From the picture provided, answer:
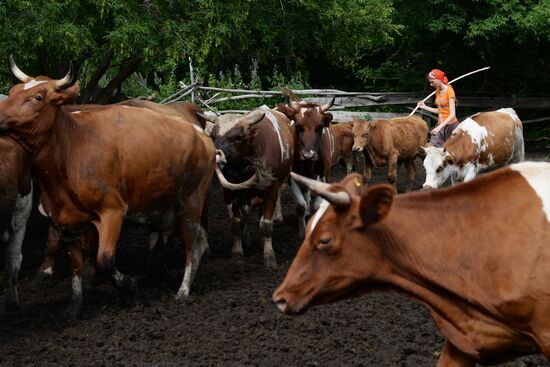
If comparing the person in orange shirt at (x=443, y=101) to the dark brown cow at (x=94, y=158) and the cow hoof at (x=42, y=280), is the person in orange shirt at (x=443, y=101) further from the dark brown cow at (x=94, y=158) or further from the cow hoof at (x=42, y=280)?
the cow hoof at (x=42, y=280)

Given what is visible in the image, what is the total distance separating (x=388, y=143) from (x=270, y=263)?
276 inches

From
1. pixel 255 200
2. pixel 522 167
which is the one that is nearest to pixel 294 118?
pixel 255 200

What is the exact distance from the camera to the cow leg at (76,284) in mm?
7750

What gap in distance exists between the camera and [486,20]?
65.7ft

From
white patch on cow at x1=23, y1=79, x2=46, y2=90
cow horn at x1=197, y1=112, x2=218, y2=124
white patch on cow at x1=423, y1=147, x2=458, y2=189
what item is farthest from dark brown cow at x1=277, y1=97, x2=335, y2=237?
white patch on cow at x1=23, y1=79, x2=46, y2=90

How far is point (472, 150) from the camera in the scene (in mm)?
12695

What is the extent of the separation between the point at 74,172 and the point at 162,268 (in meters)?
2.09

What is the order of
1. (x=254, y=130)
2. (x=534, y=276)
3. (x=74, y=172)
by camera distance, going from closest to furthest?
(x=534, y=276) → (x=74, y=172) → (x=254, y=130)

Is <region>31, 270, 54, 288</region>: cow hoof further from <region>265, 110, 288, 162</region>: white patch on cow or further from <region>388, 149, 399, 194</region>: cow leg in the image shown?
<region>388, 149, 399, 194</region>: cow leg

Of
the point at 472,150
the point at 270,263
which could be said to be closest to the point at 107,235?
the point at 270,263

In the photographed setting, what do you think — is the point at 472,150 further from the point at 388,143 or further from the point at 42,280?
the point at 42,280

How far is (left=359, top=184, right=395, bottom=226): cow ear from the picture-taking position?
4.30 metres

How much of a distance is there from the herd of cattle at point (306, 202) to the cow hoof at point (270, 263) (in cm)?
7

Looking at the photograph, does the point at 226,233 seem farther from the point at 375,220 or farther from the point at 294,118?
the point at 375,220
